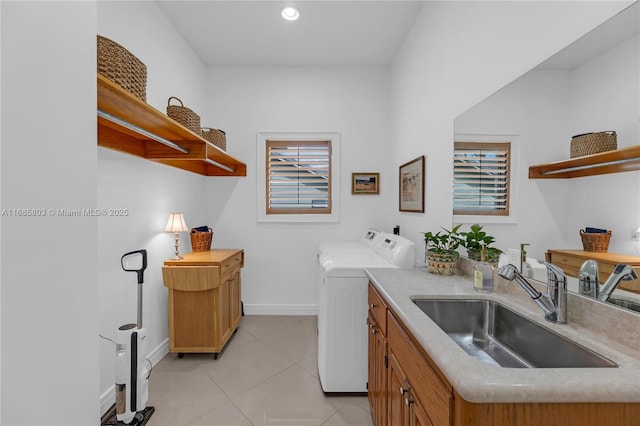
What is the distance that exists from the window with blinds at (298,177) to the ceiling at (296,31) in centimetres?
101

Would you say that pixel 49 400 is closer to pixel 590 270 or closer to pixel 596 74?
pixel 590 270

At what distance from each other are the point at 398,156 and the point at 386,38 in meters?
1.22

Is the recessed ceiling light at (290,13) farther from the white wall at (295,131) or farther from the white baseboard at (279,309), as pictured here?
the white baseboard at (279,309)

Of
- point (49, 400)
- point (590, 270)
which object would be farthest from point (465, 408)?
point (49, 400)

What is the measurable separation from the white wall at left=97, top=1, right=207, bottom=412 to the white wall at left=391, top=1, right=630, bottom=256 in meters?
2.32

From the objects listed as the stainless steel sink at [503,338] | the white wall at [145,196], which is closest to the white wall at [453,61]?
the stainless steel sink at [503,338]

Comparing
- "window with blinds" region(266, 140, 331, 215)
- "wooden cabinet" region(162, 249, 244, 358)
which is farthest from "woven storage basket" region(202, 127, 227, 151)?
"wooden cabinet" region(162, 249, 244, 358)

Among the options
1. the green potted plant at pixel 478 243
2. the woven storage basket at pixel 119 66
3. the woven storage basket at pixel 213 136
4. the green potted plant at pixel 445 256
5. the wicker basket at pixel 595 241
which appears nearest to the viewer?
the wicker basket at pixel 595 241

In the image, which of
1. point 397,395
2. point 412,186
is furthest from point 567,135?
point 412,186

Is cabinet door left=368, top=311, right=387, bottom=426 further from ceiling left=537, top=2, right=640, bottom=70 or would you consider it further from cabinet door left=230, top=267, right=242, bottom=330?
cabinet door left=230, top=267, right=242, bottom=330

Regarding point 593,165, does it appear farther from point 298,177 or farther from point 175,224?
point 298,177

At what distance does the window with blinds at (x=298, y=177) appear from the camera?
353 cm

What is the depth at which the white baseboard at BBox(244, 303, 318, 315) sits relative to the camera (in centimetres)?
348

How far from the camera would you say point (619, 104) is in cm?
94
